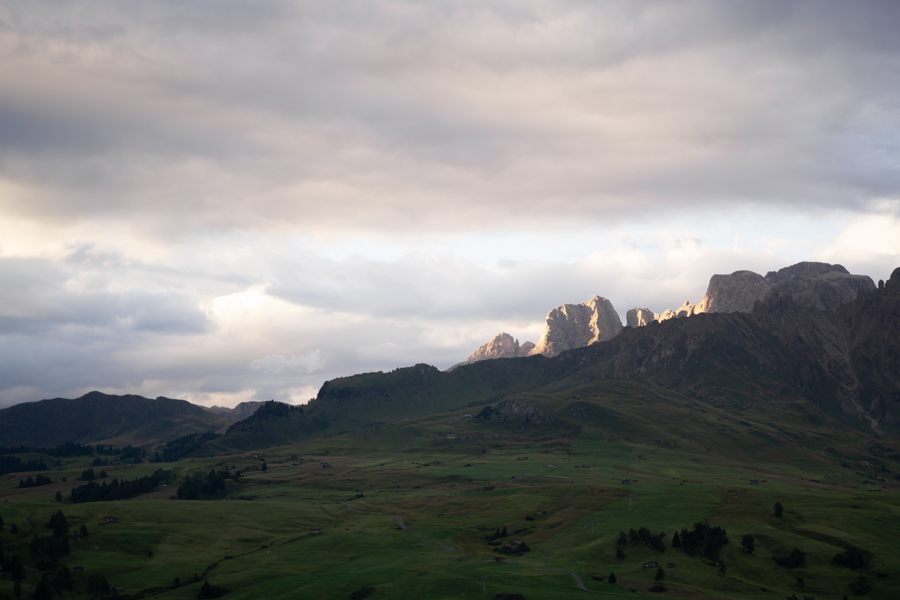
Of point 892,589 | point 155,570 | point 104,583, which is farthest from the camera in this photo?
point 155,570

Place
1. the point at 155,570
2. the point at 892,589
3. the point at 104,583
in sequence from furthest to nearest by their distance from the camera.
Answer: the point at 155,570
the point at 104,583
the point at 892,589

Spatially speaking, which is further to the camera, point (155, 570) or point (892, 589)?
point (155, 570)

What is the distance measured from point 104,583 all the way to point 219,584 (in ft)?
102

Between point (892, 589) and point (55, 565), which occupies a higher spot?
point (55, 565)

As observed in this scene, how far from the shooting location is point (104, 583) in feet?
601

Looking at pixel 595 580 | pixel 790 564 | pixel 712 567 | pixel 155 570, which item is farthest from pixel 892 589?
pixel 155 570

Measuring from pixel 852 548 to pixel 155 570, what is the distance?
206 meters

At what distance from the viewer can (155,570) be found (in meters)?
200

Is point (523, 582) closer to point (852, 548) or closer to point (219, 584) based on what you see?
point (219, 584)

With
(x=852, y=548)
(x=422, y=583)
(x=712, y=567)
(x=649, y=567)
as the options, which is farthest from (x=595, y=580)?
(x=852, y=548)

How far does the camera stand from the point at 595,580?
586ft

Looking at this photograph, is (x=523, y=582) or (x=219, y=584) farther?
(x=219, y=584)

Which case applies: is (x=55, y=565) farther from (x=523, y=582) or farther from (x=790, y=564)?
(x=790, y=564)

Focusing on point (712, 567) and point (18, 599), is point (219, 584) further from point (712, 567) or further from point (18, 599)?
point (712, 567)
